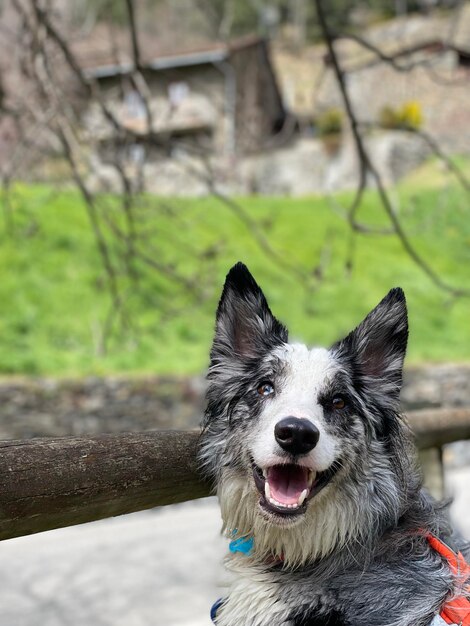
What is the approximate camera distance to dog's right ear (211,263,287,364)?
7.42 feet

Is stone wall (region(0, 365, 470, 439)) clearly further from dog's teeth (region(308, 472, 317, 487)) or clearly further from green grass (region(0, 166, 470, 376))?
dog's teeth (region(308, 472, 317, 487))

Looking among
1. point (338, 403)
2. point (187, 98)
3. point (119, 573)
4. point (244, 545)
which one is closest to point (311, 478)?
point (338, 403)

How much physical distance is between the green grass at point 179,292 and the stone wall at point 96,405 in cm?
36

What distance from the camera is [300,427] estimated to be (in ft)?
5.99

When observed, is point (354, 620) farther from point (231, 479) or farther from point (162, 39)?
point (162, 39)

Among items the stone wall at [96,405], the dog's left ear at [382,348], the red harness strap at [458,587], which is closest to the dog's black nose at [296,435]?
the dog's left ear at [382,348]

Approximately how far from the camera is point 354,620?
1.88m

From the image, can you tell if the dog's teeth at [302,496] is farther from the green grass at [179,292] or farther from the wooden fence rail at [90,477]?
the green grass at [179,292]

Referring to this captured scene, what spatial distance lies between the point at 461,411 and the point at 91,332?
982 cm

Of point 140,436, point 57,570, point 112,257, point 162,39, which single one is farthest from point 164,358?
point 140,436

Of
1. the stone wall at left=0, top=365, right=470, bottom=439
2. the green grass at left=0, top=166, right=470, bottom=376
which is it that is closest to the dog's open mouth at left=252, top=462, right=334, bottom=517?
the green grass at left=0, top=166, right=470, bottom=376

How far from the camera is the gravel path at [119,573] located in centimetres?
500

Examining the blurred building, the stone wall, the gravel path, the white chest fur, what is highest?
the blurred building

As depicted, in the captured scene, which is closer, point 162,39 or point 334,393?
point 334,393
